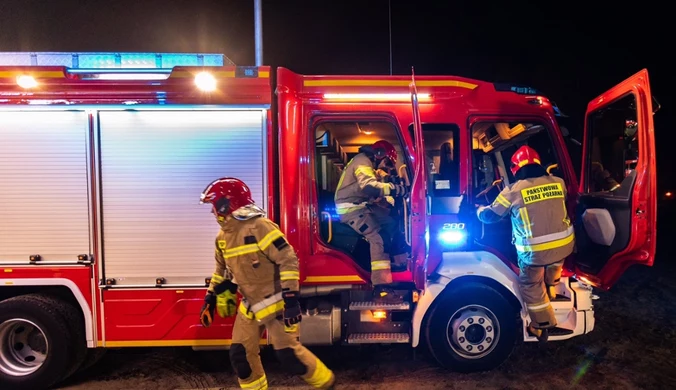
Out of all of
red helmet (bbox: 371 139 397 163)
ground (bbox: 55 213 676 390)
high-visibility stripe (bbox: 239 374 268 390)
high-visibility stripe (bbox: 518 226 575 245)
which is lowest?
ground (bbox: 55 213 676 390)

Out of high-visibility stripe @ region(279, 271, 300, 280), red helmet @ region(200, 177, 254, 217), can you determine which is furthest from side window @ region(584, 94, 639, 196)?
red helmet @ region(200, 177, 254, 217)

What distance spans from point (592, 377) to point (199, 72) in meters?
4.52

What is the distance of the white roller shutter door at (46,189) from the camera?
3.53m

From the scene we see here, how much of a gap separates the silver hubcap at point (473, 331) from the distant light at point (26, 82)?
4.20 m

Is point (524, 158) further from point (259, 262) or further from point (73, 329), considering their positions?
point (73, 329)

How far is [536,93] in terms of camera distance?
382 centimetres

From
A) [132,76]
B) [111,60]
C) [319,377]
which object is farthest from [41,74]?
[319,377]

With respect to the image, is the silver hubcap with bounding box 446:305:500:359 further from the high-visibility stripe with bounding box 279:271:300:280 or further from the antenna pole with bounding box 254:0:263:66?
the antenna pole with bounding box 254:0:263:66

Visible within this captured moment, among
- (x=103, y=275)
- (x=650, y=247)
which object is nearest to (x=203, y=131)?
(x=103, y=275)

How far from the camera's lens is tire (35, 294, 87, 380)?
3547mm

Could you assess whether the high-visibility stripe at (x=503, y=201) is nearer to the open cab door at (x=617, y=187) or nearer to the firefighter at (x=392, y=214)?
the open cab door at (x=617, y=187)

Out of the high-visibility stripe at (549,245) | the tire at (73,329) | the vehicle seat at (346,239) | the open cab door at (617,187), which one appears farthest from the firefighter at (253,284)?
the open cab door at (617,187)

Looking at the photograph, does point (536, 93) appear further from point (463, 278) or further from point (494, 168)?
point (463, 278)

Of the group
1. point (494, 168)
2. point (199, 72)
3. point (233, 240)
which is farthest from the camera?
point (494, 168)
